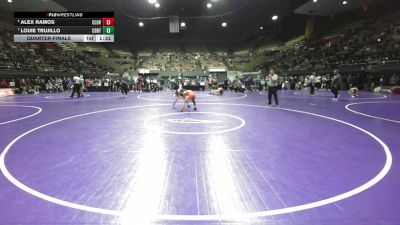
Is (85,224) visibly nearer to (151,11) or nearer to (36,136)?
(36,136)

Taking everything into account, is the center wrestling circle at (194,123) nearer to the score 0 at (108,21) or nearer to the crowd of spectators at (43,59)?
the score 0 at (108,21)

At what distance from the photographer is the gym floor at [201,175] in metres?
2.92

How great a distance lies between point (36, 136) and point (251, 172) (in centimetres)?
496

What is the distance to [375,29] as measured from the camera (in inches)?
1094

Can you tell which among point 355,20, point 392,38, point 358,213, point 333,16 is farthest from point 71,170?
point 333,16
